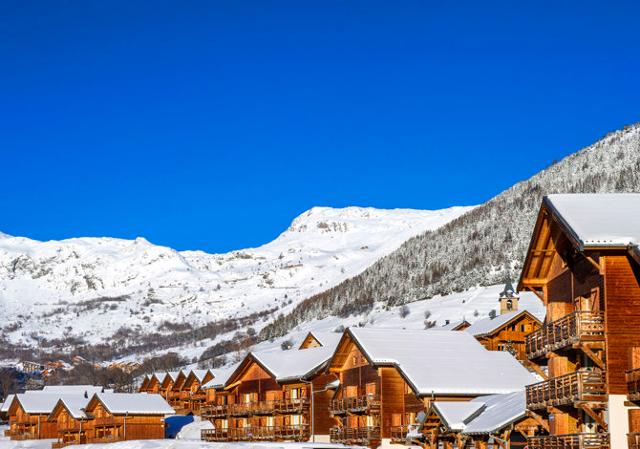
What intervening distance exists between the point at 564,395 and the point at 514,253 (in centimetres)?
14963

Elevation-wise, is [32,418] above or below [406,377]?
below

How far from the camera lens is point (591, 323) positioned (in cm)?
3406

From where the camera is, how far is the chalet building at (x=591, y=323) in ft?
110

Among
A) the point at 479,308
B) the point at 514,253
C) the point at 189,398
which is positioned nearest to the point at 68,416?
A: the point at 189,398

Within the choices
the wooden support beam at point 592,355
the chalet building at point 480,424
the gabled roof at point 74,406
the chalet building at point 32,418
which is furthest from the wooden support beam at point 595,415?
the chalet building at point 32,418

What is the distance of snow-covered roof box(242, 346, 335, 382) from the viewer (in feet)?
243

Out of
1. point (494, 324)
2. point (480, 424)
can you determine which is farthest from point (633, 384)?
point (494, 324)

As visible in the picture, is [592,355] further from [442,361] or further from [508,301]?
[508,301]

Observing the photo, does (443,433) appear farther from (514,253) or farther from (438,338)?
(514,253)

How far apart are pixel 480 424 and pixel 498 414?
106 cm

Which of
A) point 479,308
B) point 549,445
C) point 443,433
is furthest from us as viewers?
A: point 479,308

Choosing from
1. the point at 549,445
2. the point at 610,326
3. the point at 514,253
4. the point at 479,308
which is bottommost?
the point at 549,445

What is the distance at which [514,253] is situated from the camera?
183m

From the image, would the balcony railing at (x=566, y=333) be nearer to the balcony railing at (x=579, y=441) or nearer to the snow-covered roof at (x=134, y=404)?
the balcony railing at (x=579, y=441)
